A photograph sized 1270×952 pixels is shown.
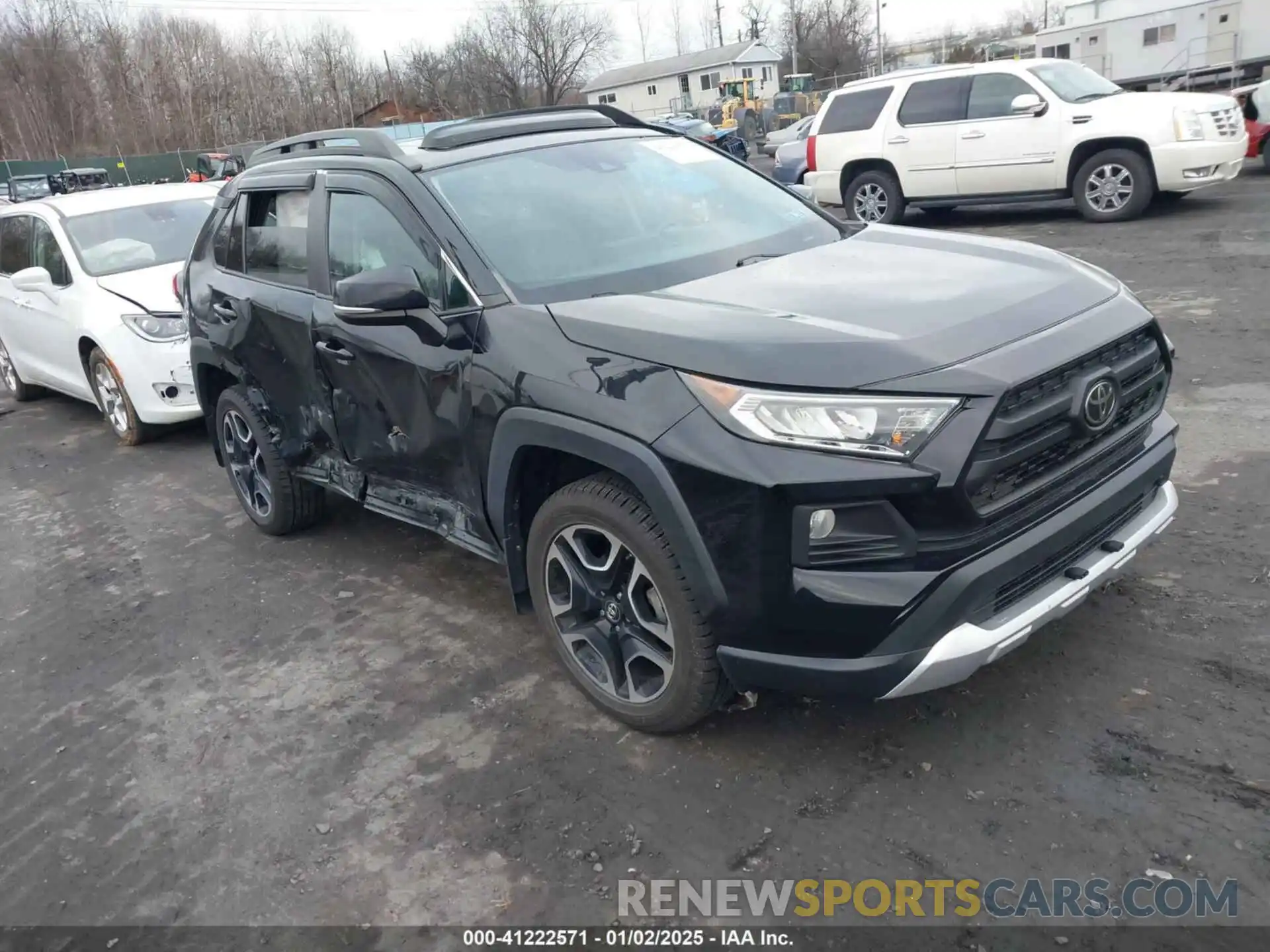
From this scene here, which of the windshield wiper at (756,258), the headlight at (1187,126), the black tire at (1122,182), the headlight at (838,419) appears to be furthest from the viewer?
the black tire at (1122,182)

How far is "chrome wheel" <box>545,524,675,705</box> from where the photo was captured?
299cm

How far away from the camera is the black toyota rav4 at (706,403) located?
250cm

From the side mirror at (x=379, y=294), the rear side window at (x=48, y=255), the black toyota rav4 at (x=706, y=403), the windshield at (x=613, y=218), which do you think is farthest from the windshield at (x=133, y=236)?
the side mirror at (x=379, y=294)

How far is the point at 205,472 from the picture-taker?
6.76 meters

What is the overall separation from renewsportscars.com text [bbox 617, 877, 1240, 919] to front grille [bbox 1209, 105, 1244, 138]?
10610mm

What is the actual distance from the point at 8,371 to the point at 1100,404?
32.9 ft

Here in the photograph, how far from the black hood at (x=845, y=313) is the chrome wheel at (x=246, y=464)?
279 cm

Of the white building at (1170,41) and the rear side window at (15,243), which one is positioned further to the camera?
the white building at (1170,41)

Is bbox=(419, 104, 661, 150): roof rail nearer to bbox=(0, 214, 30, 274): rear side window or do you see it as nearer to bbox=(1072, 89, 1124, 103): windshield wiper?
bbox=(0, 214, 30, 274): rear side window

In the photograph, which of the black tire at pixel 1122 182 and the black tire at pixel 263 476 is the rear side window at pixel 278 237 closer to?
the black tire at pixel 263 476

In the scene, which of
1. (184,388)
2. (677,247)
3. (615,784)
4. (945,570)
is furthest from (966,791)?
(184,388)

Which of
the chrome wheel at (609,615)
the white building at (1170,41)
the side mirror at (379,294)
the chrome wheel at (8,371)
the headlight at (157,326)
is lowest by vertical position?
the chrome wheel at (609,615)

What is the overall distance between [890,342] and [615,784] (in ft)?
5.17

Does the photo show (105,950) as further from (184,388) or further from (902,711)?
(184,388)
